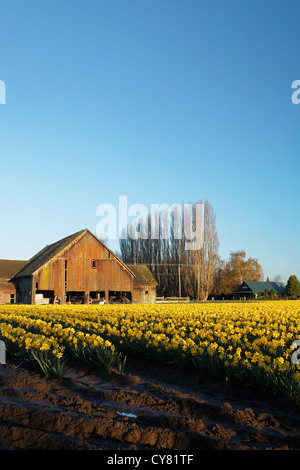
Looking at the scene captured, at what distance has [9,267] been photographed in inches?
2074

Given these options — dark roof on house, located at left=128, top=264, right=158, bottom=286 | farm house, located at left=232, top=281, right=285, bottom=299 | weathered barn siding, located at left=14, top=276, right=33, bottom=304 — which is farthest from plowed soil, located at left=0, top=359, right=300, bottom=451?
farm house, located at left=232, top=281, right=285, bottom=299

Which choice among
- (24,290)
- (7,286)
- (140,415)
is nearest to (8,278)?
(7,286)

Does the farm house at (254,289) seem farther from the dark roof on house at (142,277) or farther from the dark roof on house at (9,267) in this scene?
the dark roof on house at (9,267)

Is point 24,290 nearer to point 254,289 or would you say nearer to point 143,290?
point 143,290

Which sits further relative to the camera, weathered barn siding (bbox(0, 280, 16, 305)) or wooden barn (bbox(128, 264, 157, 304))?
wooden barn (bbox(128, 264, 157, 304))

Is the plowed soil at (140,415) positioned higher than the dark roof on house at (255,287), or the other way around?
the plowed soil at (140,415)

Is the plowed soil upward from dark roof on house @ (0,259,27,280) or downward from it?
downward

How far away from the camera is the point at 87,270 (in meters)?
39.7

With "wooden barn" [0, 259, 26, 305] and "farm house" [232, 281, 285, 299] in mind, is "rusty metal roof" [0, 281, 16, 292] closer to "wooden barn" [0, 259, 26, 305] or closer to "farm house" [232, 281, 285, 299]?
"wooden barn" [0, 259, 26, 305]

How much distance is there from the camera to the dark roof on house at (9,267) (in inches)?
1999

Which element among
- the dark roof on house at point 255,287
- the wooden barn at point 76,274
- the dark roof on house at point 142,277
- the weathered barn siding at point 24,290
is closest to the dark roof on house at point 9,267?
the weathered barn siding at point 24,290

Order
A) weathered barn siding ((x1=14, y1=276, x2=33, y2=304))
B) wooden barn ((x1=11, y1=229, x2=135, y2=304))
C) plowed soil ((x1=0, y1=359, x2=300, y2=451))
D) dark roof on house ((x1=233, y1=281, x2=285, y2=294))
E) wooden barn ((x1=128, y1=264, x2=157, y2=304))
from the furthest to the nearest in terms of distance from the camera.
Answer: dark roof on house ((x1=233, y1=281, x2=285, y2=294)) < wooden barn ((x1=128, y1=264, x2=157, y2=304)) < weathered barn siding ((x1=14, y1=276, x2=33, y2=304)) < wooden barn ((x1=11, y1=229, x2=135, y2=304)) < plowed soil ((x1=0, y1=359, x2=300, y2=451))

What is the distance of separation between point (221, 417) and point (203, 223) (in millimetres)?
59133

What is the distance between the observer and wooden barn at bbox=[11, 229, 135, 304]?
37.9 metres
